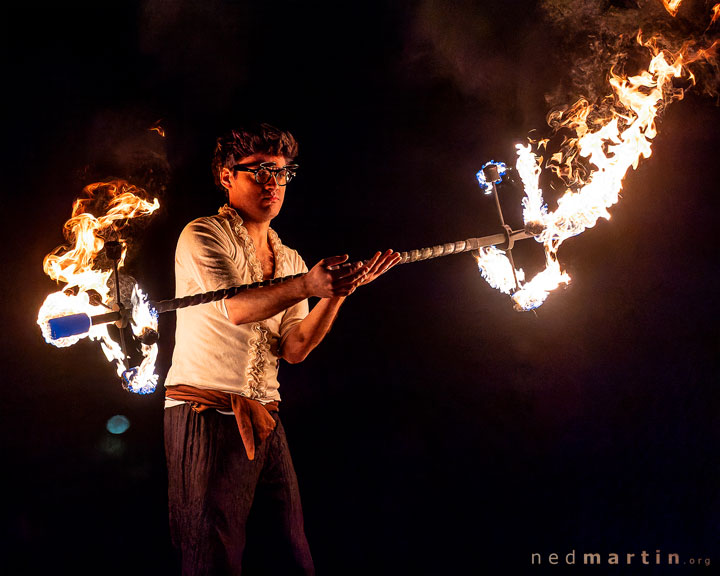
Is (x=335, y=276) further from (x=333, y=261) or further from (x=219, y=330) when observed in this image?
(x=219, y=330)

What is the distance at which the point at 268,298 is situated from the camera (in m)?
1.95

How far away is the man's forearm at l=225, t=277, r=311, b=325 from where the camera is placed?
1.94 meters

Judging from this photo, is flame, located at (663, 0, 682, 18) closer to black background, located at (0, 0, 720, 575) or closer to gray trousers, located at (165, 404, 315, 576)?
black background, located at (0, 0, 720, 575)

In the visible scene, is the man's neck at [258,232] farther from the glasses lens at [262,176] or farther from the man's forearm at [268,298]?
the man's forearm at [268,298]

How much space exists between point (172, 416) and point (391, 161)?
1.82m

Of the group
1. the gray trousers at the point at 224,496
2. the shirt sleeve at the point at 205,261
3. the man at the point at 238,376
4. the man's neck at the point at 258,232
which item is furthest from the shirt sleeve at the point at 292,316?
the gray trousers at the point at 224,496

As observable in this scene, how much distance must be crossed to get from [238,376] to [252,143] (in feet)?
3.02

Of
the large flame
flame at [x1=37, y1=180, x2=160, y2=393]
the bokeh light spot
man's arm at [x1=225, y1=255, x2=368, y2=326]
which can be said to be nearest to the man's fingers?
man's arm at [x1=225, y1=255, x2=368, y2=326]

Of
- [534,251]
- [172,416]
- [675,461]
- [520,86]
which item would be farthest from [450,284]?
[172,416]

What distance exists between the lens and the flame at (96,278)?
1.72 metres

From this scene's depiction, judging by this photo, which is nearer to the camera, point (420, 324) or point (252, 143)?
point (252, 143)

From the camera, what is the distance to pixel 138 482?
9.37 feet

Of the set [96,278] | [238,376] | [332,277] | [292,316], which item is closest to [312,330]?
[292,316]

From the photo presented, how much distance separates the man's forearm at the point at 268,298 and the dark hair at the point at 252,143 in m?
0.68
